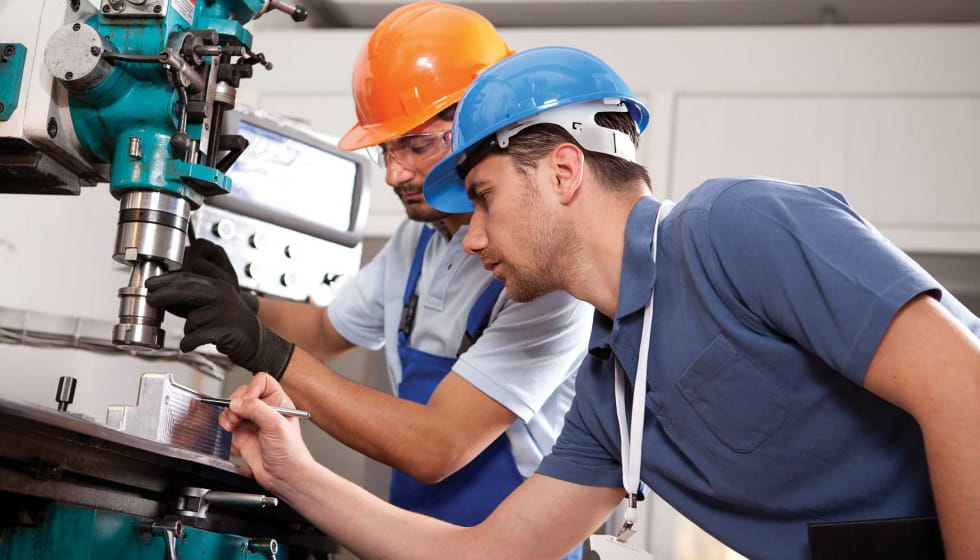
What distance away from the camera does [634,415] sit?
52.7 inches

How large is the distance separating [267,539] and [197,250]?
25.2 inches

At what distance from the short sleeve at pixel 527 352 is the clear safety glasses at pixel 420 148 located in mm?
332

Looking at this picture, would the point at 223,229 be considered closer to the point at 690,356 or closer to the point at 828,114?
the point at 690,356

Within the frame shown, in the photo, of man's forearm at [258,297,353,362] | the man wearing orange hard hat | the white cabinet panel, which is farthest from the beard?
the white cabinet panel

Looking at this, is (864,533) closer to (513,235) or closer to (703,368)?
(703,368)

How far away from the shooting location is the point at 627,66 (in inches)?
143

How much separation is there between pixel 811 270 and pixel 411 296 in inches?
41.1

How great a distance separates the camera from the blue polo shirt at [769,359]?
3.46ft

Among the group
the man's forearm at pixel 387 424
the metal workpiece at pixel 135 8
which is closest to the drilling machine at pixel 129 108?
the metal workpiece at pixel 135 8

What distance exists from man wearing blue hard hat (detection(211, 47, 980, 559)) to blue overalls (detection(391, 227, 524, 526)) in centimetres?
23

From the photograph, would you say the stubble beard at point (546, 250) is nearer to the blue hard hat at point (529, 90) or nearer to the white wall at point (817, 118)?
the blue hard hat at point (529, 90)

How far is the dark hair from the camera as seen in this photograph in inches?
57.8

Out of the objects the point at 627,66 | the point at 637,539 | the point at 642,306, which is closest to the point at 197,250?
the point at 642,306

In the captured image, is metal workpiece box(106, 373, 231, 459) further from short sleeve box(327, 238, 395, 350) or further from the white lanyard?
short sleeve box(327, 238, 395, 350)
